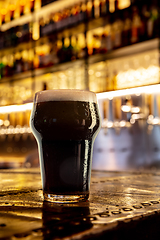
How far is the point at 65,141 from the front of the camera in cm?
50

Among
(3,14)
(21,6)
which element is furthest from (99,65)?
(3,14)

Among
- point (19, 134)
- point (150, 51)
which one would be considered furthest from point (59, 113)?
point (19, 134)

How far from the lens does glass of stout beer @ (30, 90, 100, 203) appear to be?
1.59 ft

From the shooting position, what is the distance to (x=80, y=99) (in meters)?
0.53

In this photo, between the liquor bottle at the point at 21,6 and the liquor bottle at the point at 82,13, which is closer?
the liquor bottle at the point at 82,13

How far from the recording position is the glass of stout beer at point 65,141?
48cm

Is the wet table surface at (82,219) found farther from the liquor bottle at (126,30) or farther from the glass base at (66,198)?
the liquor bottle at (126,30)

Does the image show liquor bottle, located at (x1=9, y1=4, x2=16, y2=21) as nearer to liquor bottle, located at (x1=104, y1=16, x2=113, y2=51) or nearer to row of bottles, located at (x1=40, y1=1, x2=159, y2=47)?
row of bottles, located at (x1=40, y1=1, x2=159, y2=47)

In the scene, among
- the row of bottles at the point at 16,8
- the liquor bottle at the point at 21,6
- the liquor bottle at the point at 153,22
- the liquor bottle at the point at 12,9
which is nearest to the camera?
the liquor bottle at the point at 153,22

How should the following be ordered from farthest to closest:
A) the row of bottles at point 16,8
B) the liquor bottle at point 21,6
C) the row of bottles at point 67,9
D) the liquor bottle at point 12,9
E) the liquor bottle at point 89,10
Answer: the liquor bottle at point 12,9, the liquor bottle at point 21,6, the row of bottles at point 16,8, the liquor bottle at point 89,10, the row of bottles at point 67,9

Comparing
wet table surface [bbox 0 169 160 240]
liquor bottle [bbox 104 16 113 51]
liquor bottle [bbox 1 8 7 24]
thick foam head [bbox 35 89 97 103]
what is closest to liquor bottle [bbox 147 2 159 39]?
liquor bottle [bbox 104 16 113 51]

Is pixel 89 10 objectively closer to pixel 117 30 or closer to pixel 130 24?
pixel 117 30

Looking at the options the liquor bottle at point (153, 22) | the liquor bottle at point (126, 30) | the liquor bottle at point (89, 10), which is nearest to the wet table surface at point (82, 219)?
the liquor bottle at point (153, 22)

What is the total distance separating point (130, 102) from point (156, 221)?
3.17 m
